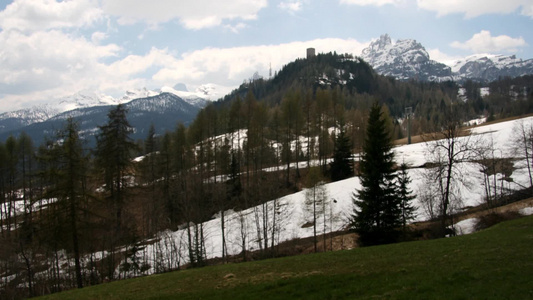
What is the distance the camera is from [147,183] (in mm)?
52000

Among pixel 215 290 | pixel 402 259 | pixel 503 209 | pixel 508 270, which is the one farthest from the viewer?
pixel 503 209

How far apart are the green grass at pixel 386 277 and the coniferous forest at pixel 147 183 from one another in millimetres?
10584

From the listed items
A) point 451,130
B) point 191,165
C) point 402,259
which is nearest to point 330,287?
point 402,259

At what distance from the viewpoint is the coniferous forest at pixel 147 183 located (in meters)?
26.4

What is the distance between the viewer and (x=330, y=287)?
41.1 feet

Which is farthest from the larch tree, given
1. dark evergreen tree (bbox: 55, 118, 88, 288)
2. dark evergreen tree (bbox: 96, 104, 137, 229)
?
dark evergreen tree (bbox: 55, 118, 88, 288)

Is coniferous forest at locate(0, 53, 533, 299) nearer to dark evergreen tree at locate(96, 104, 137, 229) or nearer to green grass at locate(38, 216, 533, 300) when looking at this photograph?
dark evergreen tree at locate(96, 104, 137, 229)

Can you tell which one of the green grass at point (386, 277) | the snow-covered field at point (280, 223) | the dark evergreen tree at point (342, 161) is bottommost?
the snow-covered field at point (280, 223)

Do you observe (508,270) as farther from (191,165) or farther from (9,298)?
(191,165)

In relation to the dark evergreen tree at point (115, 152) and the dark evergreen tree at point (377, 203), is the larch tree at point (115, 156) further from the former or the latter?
the dark evergreen tree at point (377, 203)

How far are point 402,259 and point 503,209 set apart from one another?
83.6ft

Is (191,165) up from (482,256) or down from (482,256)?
up

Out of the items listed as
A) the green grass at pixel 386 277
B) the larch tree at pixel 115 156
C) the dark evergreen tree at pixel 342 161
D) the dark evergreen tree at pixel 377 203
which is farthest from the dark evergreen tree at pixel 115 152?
the dark evergreen tree at pixel 342 161

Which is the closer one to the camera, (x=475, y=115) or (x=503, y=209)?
(x=503, y=209)
